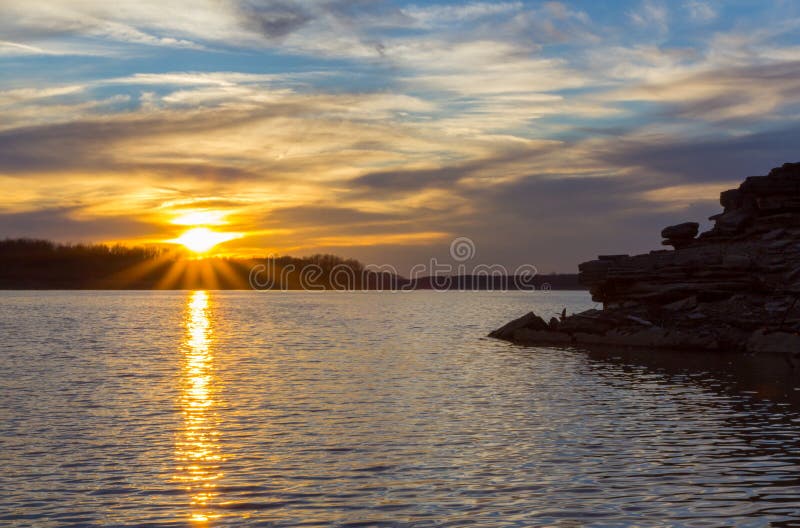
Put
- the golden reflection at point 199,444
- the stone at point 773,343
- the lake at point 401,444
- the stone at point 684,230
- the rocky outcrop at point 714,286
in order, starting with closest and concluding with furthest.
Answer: the lake at point 401,444 < the golden reflection at point 199,444 < the stone at point 773,343 < the rocky outcrop at point 714,286 < the stone at point 684,230

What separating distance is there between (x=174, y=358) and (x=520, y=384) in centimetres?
2602

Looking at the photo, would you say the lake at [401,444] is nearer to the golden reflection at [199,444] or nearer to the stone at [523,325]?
the golden reflection at [199,444]

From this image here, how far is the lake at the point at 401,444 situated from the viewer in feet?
53.2

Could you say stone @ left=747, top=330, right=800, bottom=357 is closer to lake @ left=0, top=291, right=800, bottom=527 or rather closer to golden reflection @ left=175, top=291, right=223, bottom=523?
lake @ left=0, top=291, right=800, bottom=527

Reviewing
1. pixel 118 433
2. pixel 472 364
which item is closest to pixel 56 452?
pixel 118 433

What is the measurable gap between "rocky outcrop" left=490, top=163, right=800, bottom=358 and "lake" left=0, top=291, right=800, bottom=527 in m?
7.54

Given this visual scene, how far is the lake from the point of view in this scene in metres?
16.2

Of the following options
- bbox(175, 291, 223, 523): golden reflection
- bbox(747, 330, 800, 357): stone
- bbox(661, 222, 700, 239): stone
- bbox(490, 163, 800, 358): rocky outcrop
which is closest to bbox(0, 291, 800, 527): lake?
bbox(175, 291, 223, 523): golden reflection

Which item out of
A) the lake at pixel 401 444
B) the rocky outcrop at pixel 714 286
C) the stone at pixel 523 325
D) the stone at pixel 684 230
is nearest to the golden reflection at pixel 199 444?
the lake at pixel 401 444

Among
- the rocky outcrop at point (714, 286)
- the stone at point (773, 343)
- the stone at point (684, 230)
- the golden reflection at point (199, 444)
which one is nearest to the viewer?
the golden reflection at point (199, 444)

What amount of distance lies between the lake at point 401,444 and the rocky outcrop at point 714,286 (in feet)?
24.8

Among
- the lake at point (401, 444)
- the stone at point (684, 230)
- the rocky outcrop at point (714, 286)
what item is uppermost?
the stone at point (684, 230)

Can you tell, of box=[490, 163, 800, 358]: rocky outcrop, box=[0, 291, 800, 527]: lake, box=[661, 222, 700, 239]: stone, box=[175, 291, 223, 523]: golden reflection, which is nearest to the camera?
box=[0, 291, 800, 527]: lake

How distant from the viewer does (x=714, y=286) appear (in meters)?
59.4
